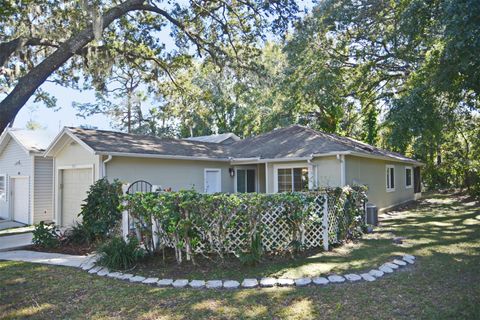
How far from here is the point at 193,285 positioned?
5.62 metres

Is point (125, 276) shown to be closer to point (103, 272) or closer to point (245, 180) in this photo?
point (103, 272)

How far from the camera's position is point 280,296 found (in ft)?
16.6

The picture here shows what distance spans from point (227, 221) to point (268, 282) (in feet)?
4.90

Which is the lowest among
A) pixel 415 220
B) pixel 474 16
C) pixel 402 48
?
pixel 415 220

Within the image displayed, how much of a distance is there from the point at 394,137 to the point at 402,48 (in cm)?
583

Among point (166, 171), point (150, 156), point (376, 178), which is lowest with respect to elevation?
point (376, 178)

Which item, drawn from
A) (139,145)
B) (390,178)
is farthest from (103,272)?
(390,178)

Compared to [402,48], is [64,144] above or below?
below

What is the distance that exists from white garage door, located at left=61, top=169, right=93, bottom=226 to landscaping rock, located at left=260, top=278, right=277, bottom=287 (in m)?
8.51

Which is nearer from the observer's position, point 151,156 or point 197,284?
point 197,284

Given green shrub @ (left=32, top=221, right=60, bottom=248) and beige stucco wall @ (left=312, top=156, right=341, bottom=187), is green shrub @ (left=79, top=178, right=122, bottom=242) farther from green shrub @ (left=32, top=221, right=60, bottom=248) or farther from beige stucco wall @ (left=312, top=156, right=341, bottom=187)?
beige stucco wall @ (left=312, top=156, right=341, bottom=187)

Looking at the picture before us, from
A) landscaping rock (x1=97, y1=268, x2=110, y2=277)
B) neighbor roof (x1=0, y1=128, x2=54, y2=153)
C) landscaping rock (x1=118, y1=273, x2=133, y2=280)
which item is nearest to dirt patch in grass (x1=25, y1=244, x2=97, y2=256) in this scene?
landscaping rock (x1=97, y1=268, x2=110, y2=277)

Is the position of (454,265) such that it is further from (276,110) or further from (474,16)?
(276,110)

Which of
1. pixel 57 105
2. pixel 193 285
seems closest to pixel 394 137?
pixel 193 285
